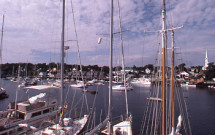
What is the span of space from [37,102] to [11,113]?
105 inches

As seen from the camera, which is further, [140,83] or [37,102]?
[140,83]

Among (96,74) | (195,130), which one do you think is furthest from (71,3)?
(96,74)

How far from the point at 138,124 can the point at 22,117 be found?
51.5 feet

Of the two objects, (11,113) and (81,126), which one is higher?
(11,113)

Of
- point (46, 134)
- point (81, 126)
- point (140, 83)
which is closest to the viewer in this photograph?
point (46, 134)

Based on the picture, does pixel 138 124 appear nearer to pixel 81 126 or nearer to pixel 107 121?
pixel 81 126

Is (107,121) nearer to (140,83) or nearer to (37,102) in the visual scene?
(37,102)

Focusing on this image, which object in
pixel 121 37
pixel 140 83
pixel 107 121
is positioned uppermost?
pixel 121 37

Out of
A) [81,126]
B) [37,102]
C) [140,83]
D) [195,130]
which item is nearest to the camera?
[81,126]

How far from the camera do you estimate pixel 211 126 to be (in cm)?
2216

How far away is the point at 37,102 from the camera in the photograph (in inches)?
654

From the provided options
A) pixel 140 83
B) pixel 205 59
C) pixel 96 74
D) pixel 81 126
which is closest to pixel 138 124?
pixel 81 126

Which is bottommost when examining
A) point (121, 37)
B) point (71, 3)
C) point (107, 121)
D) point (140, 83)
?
point (140, 83)

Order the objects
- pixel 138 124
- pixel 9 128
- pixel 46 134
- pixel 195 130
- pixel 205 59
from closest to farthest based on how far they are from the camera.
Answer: pixel 46 134 → pixel 9 128 → pixel 195 130 → pixel 138 124 → pixel 205 59
